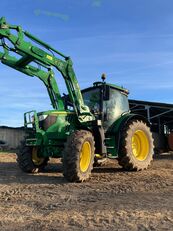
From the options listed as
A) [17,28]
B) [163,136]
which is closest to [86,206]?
[17,28]

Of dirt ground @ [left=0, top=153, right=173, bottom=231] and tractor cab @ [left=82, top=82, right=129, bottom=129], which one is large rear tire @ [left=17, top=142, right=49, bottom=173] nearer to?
dirt ground @ [left=0, top=153, right=173, bottom=231]

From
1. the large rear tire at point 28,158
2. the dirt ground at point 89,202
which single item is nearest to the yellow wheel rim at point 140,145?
the dirt ground at point 89,202

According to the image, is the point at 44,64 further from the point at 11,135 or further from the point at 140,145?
the point at 11,135

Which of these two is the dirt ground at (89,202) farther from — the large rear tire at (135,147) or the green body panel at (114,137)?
the green body panel at (114,137)

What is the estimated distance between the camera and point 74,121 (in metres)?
11.8

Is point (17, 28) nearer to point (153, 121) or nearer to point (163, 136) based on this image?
point (163, 136)

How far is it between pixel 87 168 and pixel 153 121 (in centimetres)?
1802

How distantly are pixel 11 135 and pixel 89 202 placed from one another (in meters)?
27.5

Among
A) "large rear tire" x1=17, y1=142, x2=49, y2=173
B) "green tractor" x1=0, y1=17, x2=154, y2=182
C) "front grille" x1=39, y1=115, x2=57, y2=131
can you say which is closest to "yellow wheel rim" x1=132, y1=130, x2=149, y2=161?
"green tractor" x1=0, y1=17, x2=154, y2=182

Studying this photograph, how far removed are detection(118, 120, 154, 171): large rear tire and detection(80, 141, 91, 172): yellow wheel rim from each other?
1.50m

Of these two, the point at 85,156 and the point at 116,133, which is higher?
the point at 116,133

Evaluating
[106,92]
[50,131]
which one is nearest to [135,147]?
[106,92]

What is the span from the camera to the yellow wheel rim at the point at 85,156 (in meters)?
10.4

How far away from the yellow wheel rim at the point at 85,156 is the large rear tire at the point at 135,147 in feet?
4.91
